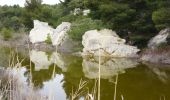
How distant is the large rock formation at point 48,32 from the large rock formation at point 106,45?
4.62 metres

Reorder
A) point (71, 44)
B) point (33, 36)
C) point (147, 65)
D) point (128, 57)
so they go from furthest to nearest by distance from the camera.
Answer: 1. point (33, 36)
2. point (71, 44)
3. point (128, 57)
4. point (147, 65)

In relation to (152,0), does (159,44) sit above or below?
below

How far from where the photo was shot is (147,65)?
16.9 meters

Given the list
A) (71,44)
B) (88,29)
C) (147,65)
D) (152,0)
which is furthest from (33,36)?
(147,65)

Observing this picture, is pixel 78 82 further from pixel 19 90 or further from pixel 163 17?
pixel 19 90

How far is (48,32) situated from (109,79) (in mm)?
17254

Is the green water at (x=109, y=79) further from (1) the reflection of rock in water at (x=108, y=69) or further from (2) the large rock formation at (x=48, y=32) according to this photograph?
(2) the large rock formation at (x=48, y=32)

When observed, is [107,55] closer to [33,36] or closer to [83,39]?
[83,39]

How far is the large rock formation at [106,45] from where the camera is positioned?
68.2ft

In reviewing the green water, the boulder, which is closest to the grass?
the green water

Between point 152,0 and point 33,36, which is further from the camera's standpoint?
point 33,36

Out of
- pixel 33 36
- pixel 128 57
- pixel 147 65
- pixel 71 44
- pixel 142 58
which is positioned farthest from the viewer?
pixel 33 36

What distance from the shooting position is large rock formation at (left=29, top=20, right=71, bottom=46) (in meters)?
27.4

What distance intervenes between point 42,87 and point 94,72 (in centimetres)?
395
